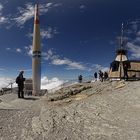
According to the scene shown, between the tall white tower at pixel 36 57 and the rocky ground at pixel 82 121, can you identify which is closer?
the rocky ground at pixel 82 121

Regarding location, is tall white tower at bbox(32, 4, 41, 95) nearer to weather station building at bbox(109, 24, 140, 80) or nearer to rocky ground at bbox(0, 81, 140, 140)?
weather station building at bbox(109, 24, 140, 80)

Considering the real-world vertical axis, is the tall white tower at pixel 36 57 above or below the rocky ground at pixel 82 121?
Answer: above

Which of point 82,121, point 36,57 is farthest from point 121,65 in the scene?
point 82,121

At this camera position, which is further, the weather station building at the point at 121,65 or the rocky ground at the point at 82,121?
the weather station building at the point at 121,65

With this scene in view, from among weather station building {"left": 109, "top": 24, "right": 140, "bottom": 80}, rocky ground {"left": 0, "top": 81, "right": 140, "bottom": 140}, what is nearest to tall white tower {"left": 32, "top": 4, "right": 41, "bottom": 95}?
weather station building {"left": 109, "top": 24, "right": 140, "bottom": 80}

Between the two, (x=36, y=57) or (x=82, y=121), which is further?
(x=36, y=57)

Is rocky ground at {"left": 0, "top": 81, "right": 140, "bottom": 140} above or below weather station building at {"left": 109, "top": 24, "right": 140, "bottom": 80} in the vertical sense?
below

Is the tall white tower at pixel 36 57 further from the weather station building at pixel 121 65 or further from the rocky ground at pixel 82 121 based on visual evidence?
the rocky ground at pixel 82 121

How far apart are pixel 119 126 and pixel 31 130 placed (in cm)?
447

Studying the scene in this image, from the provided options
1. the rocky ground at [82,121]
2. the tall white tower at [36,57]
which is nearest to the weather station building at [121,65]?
the tall white tower at [36,57]

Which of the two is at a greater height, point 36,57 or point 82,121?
point 36,57

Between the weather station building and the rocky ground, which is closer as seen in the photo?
the rocky ground

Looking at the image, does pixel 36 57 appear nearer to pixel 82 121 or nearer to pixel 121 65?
pixel 121 65

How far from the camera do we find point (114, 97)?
22.7 m
